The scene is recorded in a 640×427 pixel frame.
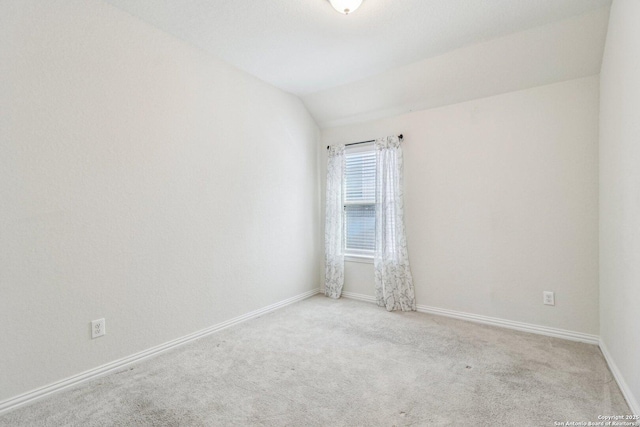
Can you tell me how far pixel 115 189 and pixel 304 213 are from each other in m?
2.23

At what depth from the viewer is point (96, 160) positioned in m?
2.13

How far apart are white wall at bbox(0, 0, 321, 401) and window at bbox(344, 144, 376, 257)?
3.90 feet

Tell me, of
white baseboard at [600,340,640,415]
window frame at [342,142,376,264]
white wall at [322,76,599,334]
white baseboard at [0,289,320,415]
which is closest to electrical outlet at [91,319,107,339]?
white baseboard at [0,289,320,415]

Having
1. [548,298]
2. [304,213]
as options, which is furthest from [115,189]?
[548,298]

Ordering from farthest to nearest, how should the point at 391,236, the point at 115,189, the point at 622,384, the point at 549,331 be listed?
the point at 391,236, the point at 549,331, the point at 115,189, the point at 622,384

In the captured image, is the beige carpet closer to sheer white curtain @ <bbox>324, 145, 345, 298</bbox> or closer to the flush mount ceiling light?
sheer white curtain @ <bbox>324, 145, 345, 298</bbox>

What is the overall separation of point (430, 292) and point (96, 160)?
3314 millimetres

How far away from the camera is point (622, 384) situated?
187 centimetres

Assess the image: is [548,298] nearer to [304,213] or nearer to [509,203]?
[509,203]

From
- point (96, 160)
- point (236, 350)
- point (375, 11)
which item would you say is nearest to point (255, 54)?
point (375, 11)

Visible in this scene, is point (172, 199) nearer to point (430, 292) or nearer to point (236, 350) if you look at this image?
point (236, 350)

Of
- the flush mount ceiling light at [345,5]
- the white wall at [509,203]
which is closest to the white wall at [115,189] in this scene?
the flush mount ceiling light at [345,5]

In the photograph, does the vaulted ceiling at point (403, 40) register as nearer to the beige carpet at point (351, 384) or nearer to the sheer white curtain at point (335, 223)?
the sheer white curtain at point (335, 223)

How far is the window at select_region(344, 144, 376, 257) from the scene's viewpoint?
3.93m
